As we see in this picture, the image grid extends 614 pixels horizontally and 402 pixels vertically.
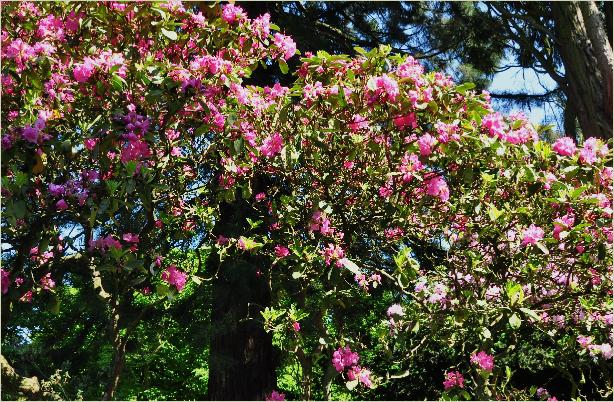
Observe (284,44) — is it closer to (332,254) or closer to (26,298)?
(332,254)

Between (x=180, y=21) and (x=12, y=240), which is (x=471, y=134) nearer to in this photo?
(x=180, y=21)

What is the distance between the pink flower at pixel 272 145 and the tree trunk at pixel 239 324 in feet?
2.77

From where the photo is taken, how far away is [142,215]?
4.13 meters

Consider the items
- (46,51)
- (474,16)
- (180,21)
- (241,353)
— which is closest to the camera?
(46,51)

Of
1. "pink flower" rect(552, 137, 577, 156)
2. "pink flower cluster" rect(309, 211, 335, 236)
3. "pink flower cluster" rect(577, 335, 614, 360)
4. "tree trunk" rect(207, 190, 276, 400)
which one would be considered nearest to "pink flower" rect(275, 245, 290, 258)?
"pink flower cluster" rect(309, 211, 335, 236)

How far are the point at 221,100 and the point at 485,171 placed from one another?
5.00ft

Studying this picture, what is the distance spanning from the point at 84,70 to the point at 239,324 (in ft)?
10.0

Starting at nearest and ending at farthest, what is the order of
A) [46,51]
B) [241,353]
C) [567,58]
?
[46,51] < [241,353] < [567,58]

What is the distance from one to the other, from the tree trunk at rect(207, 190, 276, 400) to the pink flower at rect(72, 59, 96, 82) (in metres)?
1.67

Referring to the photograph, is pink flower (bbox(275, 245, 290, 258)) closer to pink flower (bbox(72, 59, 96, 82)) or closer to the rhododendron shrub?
the rhododendron shrub

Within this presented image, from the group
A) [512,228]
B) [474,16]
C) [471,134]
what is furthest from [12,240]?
[474,16]

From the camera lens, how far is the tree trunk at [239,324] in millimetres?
4715

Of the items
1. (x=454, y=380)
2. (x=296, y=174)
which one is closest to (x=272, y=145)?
(x=296, y=174)

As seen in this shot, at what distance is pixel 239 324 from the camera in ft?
18.4
